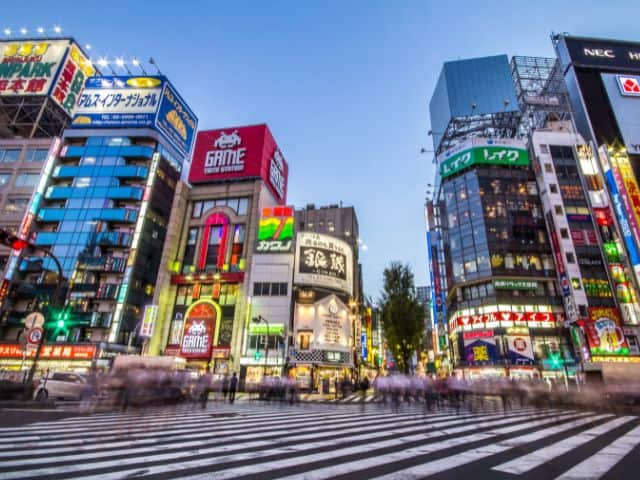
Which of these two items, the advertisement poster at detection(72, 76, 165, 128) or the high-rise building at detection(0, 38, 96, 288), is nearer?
the high-rise building at detection(0, 38, 96, 288)

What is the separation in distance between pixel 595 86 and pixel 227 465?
6730 centimetres

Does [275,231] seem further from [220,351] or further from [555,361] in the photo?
[555,361]

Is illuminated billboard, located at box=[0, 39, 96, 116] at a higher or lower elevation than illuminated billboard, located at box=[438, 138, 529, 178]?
higher

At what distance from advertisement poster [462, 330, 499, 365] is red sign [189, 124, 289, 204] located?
112 feet

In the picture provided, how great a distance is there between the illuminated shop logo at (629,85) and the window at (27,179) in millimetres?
83493

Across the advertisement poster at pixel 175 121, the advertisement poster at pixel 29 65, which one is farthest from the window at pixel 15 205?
the advertisement poster at pixel 175 121

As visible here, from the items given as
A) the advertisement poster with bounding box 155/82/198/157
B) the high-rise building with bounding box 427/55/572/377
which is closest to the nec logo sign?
the high-rise building with bounding box 427/55/572/377

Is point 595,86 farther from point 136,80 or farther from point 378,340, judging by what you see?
point 378,340

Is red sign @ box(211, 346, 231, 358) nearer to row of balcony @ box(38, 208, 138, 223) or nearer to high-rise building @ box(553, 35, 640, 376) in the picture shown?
row of balcony @ box(38, 208, 138, 223)

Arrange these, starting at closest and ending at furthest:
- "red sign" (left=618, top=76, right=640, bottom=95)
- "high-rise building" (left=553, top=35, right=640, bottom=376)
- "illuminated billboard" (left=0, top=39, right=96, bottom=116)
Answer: "high-rise building" (left=553, top=35, right=640, bottom=376)
"illuminated billboard" (left=0, top=39, right=96, bottom=116)
"red sign" (left=618, top=76, right=640, bottom=95)

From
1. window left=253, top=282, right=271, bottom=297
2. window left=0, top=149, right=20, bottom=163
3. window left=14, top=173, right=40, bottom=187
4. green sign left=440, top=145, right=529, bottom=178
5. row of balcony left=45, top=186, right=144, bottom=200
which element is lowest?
window left=253, top=282, right=271, bottom=297

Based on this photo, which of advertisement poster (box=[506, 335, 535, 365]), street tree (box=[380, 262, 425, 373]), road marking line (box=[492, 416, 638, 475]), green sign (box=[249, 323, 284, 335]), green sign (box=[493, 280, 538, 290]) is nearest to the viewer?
road marking line (box=[492, 416, 638, 475])

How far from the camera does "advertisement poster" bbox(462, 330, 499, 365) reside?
39.7 m

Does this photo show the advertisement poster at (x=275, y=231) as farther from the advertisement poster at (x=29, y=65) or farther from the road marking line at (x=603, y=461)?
the advertisement poster at (x=29, y=65)
